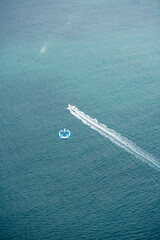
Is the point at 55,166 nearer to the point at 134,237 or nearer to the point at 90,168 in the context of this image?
the point at 90,168

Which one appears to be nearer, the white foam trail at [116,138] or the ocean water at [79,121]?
the ocean water at [79,121]

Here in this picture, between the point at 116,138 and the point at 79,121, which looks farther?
the point at 79,121

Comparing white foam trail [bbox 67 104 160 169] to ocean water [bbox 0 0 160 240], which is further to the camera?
white foam trail [bbox 67 104 160 169]

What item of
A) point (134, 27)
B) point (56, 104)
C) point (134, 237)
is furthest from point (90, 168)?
point (134, 27)
